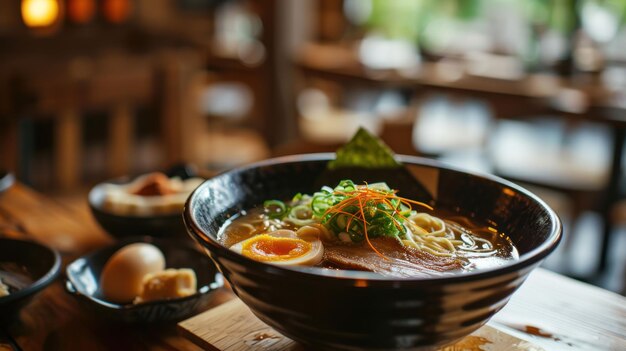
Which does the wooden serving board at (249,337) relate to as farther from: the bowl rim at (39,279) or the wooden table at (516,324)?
the bowl rim at (39,279)

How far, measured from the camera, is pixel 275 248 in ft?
3.37

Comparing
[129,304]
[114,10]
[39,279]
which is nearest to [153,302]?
[129,304]

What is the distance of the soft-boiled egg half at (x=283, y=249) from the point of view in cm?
97

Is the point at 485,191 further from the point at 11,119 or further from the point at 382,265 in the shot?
the point at 11,119

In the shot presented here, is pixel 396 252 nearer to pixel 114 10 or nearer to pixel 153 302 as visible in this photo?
pixel 153 302

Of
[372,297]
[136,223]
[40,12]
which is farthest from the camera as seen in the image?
[40,12]

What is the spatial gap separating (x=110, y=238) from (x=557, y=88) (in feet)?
13.8

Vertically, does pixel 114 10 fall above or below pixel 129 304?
above

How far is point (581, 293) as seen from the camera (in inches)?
53.3

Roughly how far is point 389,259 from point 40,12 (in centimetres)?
880

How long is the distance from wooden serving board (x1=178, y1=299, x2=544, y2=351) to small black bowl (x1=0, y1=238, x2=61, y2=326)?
341 millimetres

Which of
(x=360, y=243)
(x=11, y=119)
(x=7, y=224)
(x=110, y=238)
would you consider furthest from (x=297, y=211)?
(x=11, y=119)

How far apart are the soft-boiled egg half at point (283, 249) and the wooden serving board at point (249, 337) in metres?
0.18

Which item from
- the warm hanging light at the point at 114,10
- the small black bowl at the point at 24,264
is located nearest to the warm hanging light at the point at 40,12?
the warm hanging light at the point at 114,10
